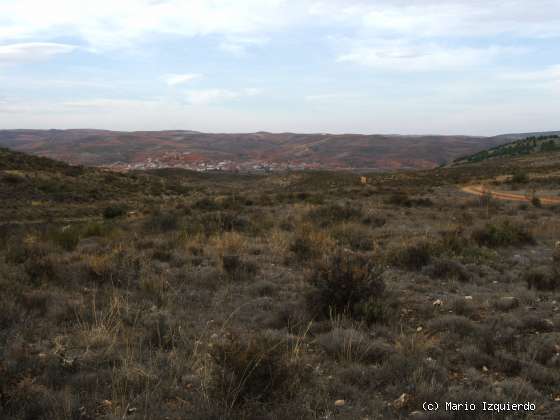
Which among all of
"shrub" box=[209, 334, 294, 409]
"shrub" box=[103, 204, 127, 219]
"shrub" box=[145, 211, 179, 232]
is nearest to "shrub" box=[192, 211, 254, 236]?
"shrub" box=[145, 211, 179, 232]

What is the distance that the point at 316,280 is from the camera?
5324 mm

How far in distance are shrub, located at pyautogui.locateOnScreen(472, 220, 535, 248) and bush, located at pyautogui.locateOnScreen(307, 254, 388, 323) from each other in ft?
15.3

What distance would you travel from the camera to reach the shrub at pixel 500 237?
29.2 ft

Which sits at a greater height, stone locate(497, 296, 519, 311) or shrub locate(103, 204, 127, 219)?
stone locate(497, 296, 519, 311)

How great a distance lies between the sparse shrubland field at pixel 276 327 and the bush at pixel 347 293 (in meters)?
0.02

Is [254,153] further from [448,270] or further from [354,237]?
[448,270]

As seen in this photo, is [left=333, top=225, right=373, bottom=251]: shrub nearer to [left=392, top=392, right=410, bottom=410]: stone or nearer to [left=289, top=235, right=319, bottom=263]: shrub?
[left=289, top=235, right=319, bottom=263]: shrub

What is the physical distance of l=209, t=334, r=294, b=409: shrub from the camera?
3045mm

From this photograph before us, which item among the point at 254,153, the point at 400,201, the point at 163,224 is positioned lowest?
the point at 163,224

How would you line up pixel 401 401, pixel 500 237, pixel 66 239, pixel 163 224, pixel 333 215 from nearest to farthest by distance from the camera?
1. pixel 401 401
2. pixel 500 237
3. pixel 66 239
4. pixel 163 224
5. pixel 333 215

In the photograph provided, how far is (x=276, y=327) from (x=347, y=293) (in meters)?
1.01

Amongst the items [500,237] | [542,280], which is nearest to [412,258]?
[542,280]

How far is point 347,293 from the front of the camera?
5.13 m

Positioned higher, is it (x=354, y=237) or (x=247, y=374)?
(x=247, y=374)
